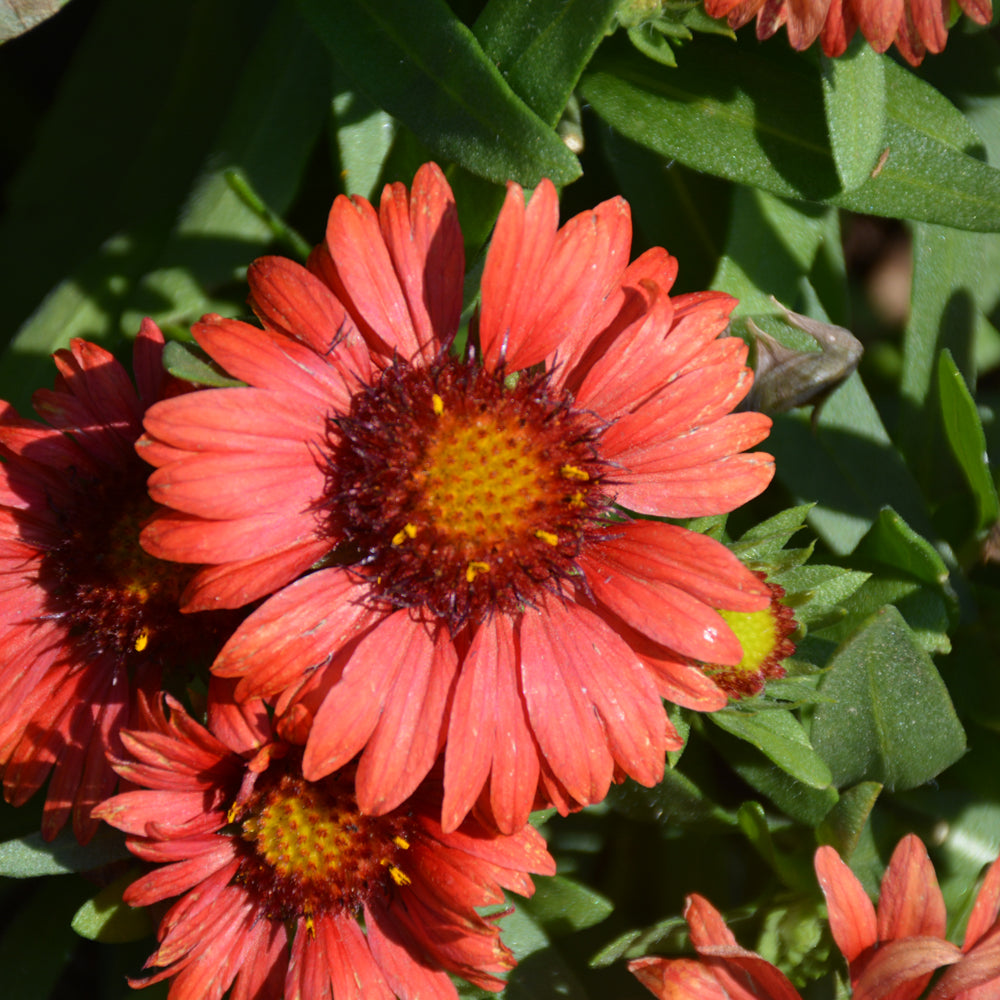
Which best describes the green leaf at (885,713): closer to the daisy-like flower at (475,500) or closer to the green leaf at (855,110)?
the daisy-like flower at (475,500)

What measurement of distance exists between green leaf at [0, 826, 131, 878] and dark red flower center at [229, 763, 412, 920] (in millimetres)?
185

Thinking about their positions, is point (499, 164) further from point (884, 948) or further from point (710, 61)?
point (884, 948)

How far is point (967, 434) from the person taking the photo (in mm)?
1470

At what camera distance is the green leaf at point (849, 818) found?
1255mm

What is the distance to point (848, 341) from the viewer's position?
1.37 m

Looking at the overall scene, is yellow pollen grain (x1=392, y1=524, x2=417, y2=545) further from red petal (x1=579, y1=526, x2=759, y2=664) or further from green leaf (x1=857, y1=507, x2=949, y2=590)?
green leaf (x1=857, y1=507, x2=949, y2=590)

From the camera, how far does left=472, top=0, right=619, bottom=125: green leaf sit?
113 cm

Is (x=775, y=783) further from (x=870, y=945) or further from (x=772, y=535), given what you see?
(x=772, y=535)

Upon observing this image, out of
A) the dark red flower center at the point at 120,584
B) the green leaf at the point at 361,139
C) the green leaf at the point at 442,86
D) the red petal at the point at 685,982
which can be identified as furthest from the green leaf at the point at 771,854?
the green leaf at the point at 361,139

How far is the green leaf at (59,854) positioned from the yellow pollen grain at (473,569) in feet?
1.76

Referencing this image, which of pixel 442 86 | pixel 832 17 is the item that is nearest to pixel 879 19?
pixel 832 17

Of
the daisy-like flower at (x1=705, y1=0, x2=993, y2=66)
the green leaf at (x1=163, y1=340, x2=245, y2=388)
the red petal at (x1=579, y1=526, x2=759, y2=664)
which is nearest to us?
the green leaf at (x1=163, y1=340, x2=245, y2=388)

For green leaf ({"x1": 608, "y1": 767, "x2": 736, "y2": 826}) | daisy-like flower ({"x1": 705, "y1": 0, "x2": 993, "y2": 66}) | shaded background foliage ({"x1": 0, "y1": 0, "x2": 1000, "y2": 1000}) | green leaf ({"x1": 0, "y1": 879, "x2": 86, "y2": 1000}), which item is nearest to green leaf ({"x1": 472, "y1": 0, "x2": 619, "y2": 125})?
shaded background foliage ({"x1": 0, "y1": 0, "x2": 1000, "y2": 1000})

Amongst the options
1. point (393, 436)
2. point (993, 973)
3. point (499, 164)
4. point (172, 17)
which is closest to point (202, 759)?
point (393, 436)
